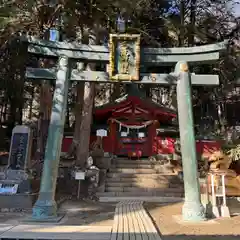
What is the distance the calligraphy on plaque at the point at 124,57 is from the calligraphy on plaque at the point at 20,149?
5013 millimetres

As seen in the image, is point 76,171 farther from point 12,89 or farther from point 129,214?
point 12,89

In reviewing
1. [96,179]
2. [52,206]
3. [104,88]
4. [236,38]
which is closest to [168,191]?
[96,179]

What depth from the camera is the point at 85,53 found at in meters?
9.85

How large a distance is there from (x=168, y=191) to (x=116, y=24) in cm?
702

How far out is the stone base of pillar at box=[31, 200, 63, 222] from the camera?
8.65 m

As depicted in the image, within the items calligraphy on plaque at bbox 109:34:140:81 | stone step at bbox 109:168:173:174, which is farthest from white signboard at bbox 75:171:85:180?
calligraphy on plaque at bbox 109:34:140:81

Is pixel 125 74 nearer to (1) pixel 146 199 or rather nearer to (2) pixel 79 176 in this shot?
(2) pixel 79 176

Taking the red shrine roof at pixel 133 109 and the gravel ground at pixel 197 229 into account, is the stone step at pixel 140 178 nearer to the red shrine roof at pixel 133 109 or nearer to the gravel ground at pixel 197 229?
the gravel ground at pixel 197 229

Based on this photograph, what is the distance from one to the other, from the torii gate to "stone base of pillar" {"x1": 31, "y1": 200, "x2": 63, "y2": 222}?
480 millimetres

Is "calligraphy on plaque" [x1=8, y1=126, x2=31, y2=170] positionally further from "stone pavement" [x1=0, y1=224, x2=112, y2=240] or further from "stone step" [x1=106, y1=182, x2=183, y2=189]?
"stone pavement" [x1=0, y1=224, x2=112, y2=240]

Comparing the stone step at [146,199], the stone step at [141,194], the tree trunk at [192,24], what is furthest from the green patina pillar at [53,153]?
the tree trunk at [192,24]

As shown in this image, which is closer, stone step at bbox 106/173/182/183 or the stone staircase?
the stone staircase

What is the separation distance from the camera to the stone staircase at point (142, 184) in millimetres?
14664

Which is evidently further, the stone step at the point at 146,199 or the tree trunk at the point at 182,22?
the tree trunk at the point at 182,22
